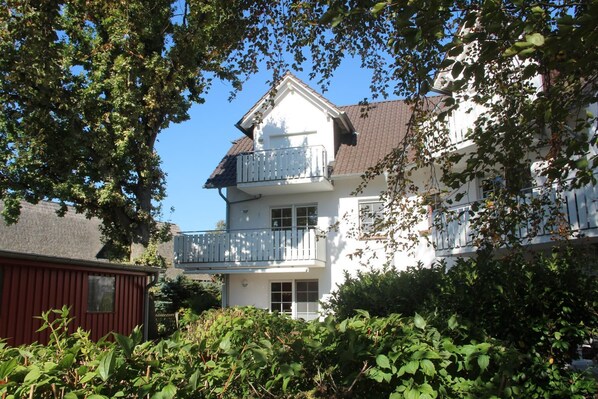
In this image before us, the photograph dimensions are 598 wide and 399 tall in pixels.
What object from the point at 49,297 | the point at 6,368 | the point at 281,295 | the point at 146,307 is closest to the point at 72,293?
the point at 49,297

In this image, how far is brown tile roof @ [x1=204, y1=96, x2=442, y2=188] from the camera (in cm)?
1891

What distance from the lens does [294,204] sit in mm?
19828

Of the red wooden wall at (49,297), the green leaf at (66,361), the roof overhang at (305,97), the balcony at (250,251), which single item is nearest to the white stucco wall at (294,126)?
the roof overhang at (305,97)

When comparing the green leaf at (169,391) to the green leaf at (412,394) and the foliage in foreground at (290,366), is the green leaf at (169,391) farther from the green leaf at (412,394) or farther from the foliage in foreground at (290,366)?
the green leaf at (412,394)

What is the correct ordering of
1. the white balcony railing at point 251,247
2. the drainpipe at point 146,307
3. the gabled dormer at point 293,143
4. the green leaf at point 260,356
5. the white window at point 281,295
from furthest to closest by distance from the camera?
1. the white window at point 281,295
2. the gabled dormer at point 293,143
3. the white balcony railing at point 251,247
4. the drainpipe at point 146,307
5. the green leaf at point 260,356

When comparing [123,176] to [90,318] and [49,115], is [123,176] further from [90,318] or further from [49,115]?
[90,318]

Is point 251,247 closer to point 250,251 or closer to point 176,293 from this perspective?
point 250,251

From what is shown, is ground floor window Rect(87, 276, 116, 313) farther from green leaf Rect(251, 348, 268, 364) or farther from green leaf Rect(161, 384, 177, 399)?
green leaf Rect(161, 384, 177, 399)

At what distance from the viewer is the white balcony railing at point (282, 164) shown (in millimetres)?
18578

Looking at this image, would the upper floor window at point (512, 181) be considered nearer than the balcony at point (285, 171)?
Yes

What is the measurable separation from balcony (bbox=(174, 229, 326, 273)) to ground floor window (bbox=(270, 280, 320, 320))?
1.22m

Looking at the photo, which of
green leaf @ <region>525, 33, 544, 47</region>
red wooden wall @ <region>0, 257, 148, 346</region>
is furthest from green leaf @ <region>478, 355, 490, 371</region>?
red wooden wall @ <region>0, 257, 148, 346</region>

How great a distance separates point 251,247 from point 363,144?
20.1ft

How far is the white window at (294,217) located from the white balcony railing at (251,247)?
831mm
